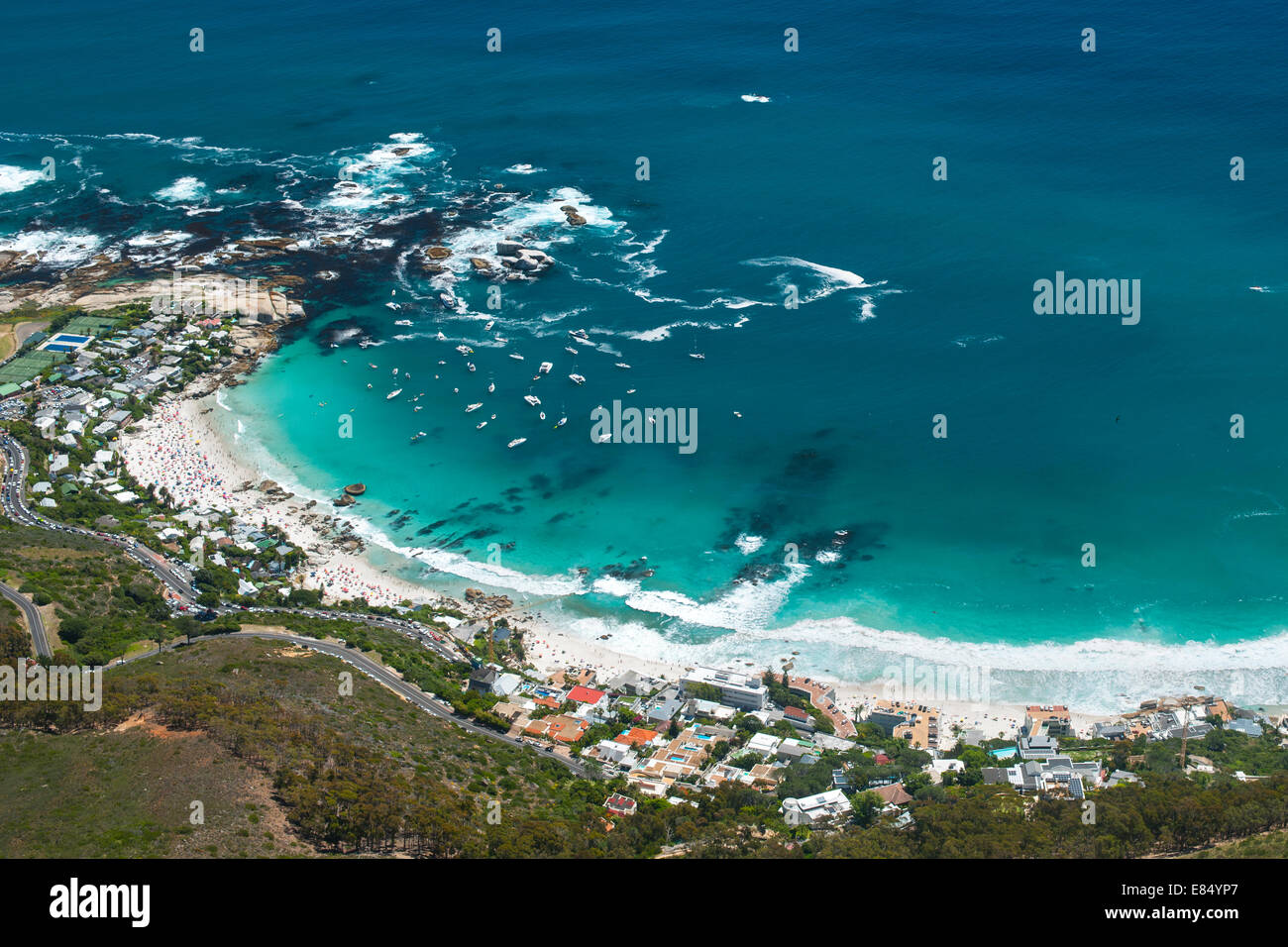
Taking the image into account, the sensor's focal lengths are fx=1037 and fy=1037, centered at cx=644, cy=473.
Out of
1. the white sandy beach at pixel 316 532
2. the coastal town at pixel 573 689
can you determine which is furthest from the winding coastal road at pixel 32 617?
the white sandy beach at pixel 316 532

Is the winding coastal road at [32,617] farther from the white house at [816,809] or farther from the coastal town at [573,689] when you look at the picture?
the white house at [816,809]

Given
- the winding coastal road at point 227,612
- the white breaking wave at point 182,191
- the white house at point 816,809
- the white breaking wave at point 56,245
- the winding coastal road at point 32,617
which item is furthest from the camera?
the white breaking wave at point 182,191

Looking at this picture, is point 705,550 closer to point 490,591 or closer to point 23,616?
point 490,591

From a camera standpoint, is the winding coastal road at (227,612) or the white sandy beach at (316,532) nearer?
the winding coastal road at (227,612)

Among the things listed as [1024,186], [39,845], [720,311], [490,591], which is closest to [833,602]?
[490,591]

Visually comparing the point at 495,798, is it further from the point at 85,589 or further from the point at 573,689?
the point at 85,589

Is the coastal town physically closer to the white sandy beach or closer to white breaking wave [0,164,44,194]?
the white sandy beach
